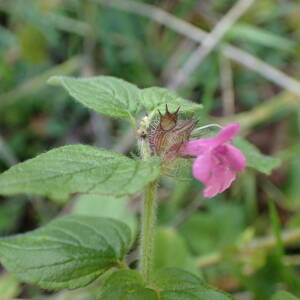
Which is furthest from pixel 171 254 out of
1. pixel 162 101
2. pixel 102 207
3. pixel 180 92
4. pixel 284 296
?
pixel 180 92

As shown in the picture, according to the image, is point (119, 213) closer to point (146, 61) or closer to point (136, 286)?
point (136, 286)

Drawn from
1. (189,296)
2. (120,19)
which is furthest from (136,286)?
(120,19)

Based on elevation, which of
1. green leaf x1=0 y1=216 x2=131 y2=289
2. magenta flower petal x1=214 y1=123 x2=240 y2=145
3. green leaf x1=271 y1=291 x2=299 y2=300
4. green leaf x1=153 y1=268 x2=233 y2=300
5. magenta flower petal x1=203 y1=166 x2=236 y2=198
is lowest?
green leaf x1=271 y1=291 x2=299 y2=300

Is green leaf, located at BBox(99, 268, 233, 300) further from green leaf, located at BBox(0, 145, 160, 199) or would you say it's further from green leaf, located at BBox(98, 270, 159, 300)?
green leaf, located at BBox(0, 145, 160, 199)

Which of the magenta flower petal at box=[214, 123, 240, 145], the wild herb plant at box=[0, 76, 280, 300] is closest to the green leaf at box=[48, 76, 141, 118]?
the wild herb plant at box=[0, 76, 280, 300]

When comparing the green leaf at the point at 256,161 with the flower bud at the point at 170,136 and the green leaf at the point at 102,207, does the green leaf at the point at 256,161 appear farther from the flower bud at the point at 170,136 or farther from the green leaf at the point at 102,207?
the green leaf at the point at 102,207

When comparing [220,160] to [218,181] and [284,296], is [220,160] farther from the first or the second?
[284,296]
